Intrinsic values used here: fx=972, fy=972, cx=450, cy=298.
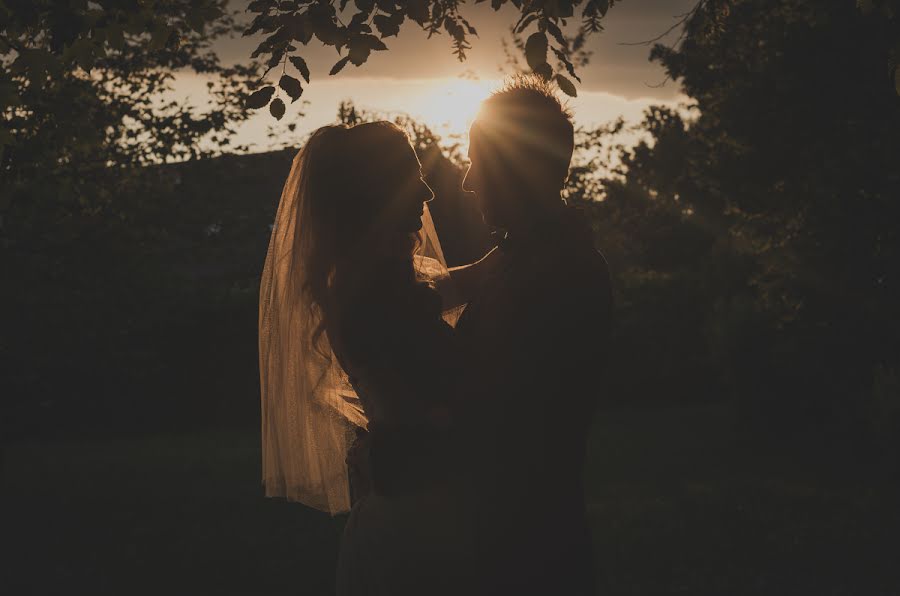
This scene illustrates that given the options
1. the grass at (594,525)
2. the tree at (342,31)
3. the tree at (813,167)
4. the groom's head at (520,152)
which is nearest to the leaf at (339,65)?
the tree at (342,31)

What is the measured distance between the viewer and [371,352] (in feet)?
10.9

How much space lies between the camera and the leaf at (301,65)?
16.8ft

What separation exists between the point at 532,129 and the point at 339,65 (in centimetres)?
205

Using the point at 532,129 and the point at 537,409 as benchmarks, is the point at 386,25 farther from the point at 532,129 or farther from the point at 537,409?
the point at 537,409

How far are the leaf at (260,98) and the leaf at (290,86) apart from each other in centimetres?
8

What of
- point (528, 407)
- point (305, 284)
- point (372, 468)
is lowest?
point (372, 468)

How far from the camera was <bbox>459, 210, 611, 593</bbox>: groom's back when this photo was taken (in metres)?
3.09

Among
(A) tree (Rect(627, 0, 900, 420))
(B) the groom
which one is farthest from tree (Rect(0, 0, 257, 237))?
(A) tree (Rect(627, 0, 900, 420))

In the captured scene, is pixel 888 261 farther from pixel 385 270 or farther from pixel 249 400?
pixel 249 400

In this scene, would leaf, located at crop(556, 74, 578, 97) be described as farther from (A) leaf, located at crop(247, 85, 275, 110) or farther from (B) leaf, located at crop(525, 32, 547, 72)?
(A) leaf, located at crop(247, 85, 275, 110)

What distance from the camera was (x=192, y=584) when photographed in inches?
373

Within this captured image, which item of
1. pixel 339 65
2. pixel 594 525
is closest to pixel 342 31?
pixel 339 65

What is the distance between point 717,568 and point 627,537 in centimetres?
140

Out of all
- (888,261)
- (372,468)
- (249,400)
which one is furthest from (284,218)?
(249,400)
